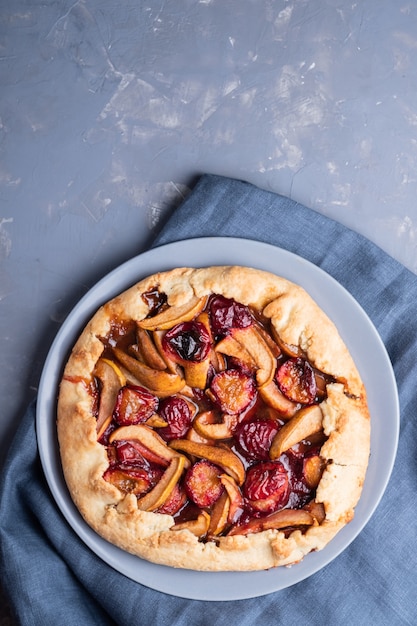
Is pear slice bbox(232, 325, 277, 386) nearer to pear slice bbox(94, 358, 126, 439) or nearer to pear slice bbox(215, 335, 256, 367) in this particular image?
pear slice bbox(215, 335, 256, 367)

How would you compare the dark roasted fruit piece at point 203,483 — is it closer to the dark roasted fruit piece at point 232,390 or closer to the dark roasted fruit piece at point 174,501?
the dark roasted fruit piece at point 174,501

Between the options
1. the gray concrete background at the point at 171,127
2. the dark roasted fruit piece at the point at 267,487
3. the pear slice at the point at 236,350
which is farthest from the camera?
the gray concrete background at the point at 171,127

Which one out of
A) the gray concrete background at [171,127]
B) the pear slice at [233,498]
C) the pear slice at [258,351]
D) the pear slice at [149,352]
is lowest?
the pear slice at [233,498]

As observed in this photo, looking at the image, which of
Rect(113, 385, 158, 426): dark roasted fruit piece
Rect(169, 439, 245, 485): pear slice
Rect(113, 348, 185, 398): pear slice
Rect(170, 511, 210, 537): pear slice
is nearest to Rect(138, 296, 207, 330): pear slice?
Rect(113, 348, 185, 398): pear slice

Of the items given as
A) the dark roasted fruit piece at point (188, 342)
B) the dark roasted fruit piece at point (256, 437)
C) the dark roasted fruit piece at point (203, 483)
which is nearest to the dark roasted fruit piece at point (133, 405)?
the dark roasted fruit piece at point (188, 342)

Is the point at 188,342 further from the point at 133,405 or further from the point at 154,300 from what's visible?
the point at 133,405

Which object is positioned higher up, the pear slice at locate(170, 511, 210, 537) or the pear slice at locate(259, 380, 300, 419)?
the pear slice at locate(259, 380, 300, 419)

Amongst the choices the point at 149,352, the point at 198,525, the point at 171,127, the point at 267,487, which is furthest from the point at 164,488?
the point at 171,127

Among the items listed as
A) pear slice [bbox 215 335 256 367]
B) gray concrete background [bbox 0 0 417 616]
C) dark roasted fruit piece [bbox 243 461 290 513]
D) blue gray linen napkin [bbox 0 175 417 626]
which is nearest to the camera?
dark roasted fruit piece [bbox 243 461 290 513]
